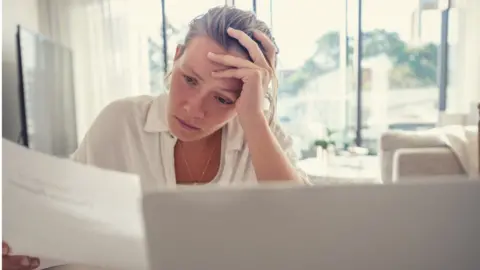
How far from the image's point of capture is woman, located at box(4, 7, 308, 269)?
17.8 inches

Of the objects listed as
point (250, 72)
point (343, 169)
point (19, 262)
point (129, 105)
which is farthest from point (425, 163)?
point (19, 262)

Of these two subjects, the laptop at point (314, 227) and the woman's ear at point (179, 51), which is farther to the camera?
the woman's ear at point (179, 51)

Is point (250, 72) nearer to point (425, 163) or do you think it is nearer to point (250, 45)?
point (250, 45)

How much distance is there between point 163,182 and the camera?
0.44 m

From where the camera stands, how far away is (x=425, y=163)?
1.37ft

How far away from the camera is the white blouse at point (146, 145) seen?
1.47ft

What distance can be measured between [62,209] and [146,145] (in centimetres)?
11

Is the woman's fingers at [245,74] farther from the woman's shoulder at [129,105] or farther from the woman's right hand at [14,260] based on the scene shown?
the woman's right hand at [14,260]

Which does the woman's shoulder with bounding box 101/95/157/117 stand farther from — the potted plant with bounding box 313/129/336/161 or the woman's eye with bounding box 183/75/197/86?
the potted plant with bounding box 313/129/336/161

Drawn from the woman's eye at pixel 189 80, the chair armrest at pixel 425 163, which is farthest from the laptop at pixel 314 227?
the woman's eye at pixel 189 80

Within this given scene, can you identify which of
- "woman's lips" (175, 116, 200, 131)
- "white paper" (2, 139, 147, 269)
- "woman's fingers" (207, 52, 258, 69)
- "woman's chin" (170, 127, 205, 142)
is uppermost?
"woman's fingers" (207, 52, 258, 69)

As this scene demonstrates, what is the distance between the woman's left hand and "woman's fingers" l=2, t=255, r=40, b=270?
256 mm

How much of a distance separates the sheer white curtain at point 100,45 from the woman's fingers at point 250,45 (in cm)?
8

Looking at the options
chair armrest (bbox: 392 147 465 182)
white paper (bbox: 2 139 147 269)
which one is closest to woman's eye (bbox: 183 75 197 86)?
white paper (bbox: 2 139 147 269)
